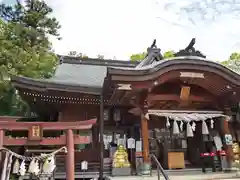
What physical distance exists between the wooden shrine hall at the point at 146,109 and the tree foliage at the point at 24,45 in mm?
3274

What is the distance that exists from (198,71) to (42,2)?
13507mm

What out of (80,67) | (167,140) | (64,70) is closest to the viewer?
(167,140)

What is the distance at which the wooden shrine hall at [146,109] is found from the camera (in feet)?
30.6

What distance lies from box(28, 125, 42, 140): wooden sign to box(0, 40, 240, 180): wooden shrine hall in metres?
1.17

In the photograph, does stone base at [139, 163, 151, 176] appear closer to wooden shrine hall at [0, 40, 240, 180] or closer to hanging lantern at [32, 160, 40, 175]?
wooden shrine hall at [0, 40, 240, 180]

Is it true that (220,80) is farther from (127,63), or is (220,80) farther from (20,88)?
(127,63)

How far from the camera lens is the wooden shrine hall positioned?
9328 mm

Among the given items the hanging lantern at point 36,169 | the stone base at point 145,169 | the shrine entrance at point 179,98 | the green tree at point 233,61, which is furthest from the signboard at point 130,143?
the green tree at point 233,61

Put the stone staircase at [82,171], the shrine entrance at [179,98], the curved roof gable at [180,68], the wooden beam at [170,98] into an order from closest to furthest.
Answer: the curved roof gable at [180,68]
the shrine entrance at [179,98]
the stone staircase at [82,171]
the wooden beam at [170,98]

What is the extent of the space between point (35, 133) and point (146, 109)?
13.1 ft

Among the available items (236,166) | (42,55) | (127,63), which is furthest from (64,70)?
(236,166)

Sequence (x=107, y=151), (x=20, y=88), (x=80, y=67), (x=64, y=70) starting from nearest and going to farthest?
1. (x=20, y=88)
2. (x=107, y=151)
3. (x=64, y=70)
4. (x=80, y=67)

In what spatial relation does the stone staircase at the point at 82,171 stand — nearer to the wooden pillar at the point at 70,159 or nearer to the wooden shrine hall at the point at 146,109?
the wooden shrine hall at the point at 146,109

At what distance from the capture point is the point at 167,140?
11.8 m
